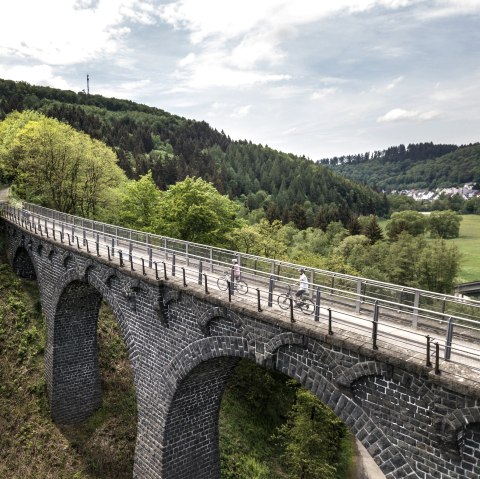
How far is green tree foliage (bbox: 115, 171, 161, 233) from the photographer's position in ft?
154

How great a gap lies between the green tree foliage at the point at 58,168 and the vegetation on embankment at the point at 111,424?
13766mm

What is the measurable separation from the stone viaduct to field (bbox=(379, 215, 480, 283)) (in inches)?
2189

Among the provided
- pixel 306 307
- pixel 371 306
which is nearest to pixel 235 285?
pixel 306 307

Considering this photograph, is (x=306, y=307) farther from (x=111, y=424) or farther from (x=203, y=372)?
(x=111, y=424)

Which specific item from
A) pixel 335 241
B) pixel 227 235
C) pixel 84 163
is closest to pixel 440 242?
pixel 335 241

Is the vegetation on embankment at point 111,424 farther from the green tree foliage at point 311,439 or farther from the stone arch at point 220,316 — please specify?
the stone arch at point 220,316

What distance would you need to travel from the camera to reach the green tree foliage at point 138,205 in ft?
154

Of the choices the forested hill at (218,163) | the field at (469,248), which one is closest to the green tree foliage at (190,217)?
the field at (469,248)

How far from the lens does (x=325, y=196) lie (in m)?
146

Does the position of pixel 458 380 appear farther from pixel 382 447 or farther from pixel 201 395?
pixel 201 395

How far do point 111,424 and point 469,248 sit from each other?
9159 cm

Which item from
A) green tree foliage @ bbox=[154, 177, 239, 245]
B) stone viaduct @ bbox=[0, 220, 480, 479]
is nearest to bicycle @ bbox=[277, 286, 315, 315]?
stone viaduct @ bbox=[0, 220, 480, 479]

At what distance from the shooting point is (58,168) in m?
43.5

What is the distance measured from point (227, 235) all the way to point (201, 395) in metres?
26.1
